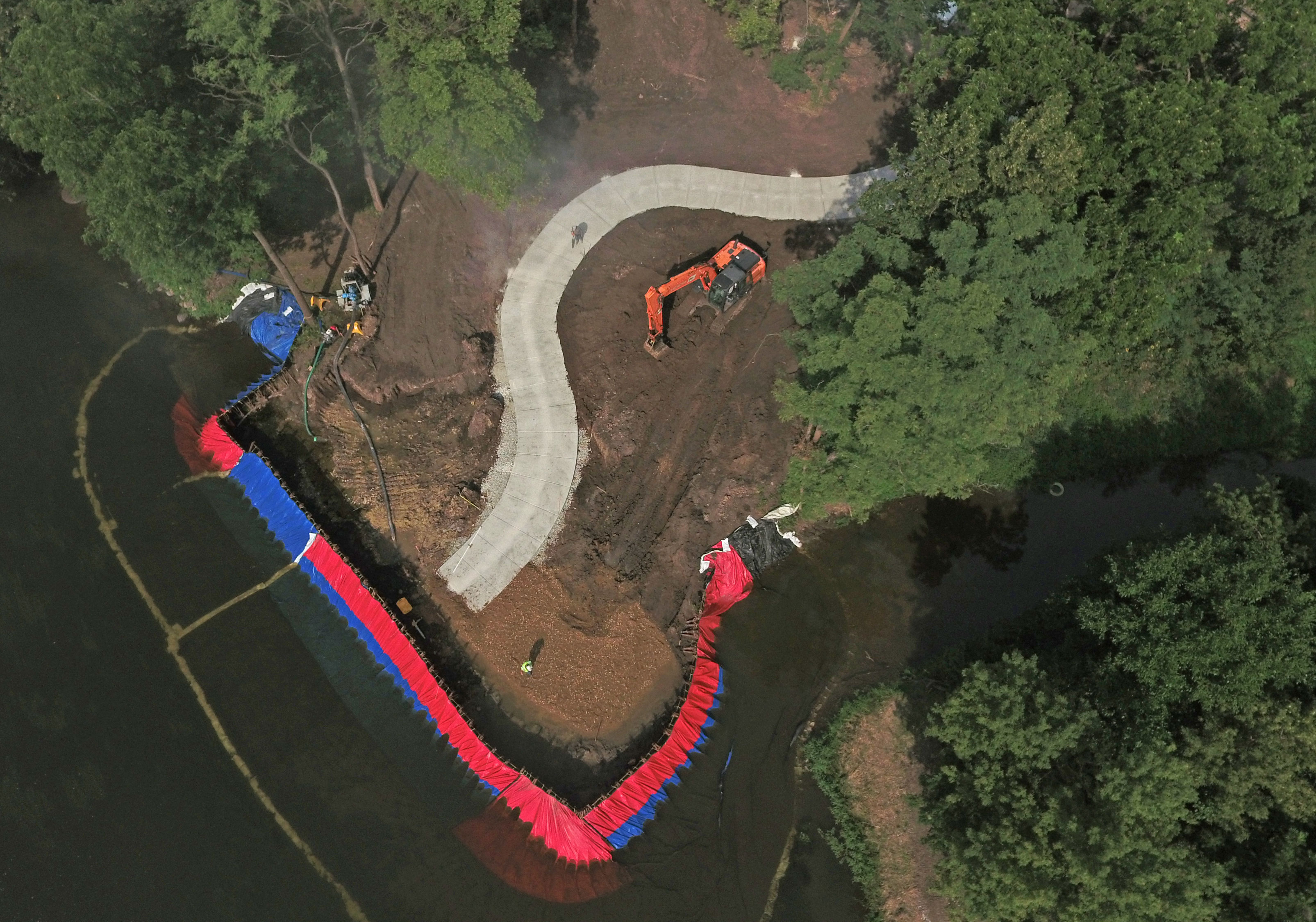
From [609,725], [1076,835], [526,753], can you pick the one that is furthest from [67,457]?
[1076,835]

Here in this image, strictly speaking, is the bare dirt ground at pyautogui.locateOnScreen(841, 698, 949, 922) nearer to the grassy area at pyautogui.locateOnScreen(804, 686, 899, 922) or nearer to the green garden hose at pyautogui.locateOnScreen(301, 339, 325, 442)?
the grassy area at pyautogui.locateOnScreen(804, 686, 899, 922)

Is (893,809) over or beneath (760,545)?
beneath

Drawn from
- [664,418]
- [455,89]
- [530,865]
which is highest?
[455,89]

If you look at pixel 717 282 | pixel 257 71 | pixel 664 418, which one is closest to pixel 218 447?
pixel 257 71

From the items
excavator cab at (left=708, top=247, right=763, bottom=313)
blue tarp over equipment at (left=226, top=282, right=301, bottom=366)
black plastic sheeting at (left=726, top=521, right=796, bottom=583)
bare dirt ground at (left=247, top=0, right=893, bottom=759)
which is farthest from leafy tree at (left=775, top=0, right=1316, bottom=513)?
blue tarp over equipment at (left=226, top=282, right=301, bottom=366)

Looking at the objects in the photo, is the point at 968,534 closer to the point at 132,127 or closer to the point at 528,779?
the point at 528,779

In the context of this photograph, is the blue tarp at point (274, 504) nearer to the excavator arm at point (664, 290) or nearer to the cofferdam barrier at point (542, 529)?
the cofferdam barrier at point (542, 529)

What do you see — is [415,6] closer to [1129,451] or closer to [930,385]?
[930,385]

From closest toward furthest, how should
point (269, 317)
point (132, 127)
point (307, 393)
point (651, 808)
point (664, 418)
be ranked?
point (651, 808) → point (132, 127) → point (664, 418) → point (307, 393) → point (269, 317)
